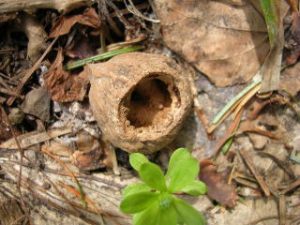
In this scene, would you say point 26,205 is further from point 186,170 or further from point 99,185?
point 186,170

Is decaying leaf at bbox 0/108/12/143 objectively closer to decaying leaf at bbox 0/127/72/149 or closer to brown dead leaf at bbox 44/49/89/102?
decaying leaf at bbox 0/127/72/149

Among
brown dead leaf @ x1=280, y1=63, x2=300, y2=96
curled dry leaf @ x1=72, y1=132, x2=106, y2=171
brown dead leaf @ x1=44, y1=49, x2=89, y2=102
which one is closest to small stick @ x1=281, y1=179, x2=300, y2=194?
brown dead leaf @ x1=280, y1=63, x2=300, y2=96

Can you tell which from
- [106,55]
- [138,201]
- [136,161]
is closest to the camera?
[138,201]

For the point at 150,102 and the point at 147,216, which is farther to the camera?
the point at 150,102

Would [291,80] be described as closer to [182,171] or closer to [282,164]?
[282,164]

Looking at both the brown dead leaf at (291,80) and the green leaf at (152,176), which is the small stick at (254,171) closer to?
the brown dead leaf at (291,80)

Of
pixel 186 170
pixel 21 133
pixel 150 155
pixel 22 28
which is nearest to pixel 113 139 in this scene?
pixel 150 155

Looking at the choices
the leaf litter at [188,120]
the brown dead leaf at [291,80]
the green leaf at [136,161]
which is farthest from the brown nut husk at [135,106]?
the brown dead leaf at [291,80]

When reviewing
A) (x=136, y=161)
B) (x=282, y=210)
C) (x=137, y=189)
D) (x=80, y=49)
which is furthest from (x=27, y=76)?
(x=282, y=210)
